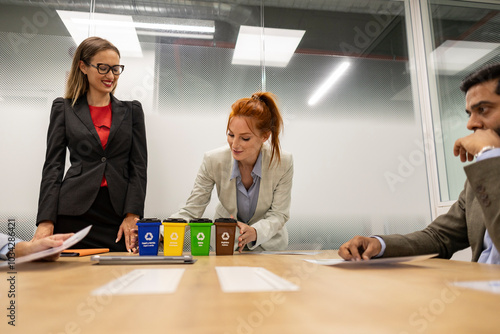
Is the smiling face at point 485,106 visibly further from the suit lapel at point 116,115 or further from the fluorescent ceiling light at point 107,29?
the fluorescent ceiling light at point 107,29

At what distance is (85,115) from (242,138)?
92 centimetres

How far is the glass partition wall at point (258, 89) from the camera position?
277 cm

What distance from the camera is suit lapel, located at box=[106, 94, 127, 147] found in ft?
6.33

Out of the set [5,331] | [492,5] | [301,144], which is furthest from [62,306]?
[492,5]

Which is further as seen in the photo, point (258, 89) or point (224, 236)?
point (258, 89)

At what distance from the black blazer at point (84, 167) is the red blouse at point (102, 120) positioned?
0.11 feet

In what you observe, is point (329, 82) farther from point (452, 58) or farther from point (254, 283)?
point (254, 283)

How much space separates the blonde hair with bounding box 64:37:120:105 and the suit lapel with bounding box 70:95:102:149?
0.05m

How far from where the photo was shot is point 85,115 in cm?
191

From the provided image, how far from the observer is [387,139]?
318 centimetres

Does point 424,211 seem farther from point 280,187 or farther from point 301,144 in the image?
point 280,187

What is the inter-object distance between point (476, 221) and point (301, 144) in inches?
75.3

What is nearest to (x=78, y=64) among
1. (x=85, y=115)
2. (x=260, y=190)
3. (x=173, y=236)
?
(x=85, y=115)

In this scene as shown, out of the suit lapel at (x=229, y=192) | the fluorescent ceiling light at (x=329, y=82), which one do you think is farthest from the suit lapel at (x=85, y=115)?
the fluorescent ceiling light at (x=329, y=82)
